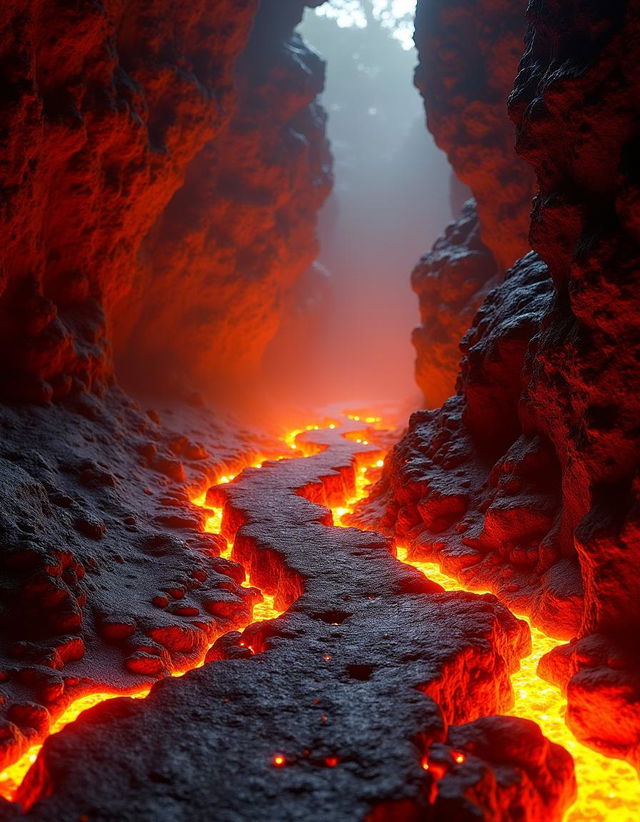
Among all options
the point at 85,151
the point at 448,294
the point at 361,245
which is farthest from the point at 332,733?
the point at 361,245

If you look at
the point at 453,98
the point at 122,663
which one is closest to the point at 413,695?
the point at 122,663

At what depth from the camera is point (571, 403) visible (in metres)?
5.69

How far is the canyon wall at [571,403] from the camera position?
4.51 metres

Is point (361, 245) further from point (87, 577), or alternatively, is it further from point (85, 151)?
point (87, 577)

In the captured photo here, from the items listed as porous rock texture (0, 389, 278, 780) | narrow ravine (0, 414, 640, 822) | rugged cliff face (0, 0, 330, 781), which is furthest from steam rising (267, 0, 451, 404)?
porous rock texture (0, 389, 278, 780)

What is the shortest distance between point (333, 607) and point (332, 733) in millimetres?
1888

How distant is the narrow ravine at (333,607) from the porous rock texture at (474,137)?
449cm

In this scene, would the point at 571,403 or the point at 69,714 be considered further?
the point at 571,403

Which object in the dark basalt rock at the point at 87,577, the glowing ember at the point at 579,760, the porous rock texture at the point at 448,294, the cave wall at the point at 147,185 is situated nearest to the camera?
the glowing ember at the point at 579,760

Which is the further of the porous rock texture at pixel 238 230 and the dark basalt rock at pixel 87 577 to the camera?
the porous rock texture at pixel 238 230

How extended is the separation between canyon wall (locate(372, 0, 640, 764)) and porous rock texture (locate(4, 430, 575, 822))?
75cm

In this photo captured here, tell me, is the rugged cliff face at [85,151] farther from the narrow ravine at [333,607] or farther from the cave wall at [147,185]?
the narrow ravine at [333,607]

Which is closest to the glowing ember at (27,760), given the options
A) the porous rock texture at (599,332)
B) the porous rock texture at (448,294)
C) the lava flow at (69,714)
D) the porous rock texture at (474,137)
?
the lava flow at (69,714)

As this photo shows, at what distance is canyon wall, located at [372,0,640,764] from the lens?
451 cm
